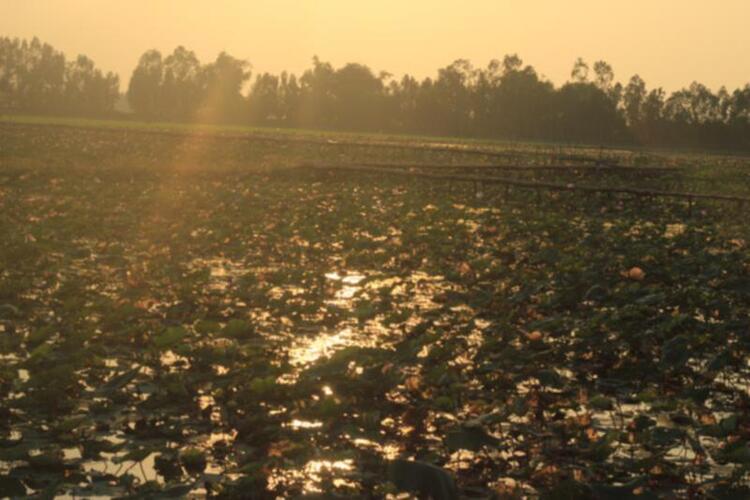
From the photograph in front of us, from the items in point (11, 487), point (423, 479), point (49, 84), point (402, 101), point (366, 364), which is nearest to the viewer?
point (423, 479)

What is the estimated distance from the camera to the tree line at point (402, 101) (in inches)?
4242

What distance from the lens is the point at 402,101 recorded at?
12281 cm

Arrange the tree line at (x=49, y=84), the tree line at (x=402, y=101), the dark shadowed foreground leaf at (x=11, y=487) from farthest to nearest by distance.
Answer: the tree line at (x=49, y=84) → the tree line at (x=402, y=101) → the dark shadowed foreground leaf at (x=11, y=487)

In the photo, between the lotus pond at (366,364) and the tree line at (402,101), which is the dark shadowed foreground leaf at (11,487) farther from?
the tree line at (402,101)

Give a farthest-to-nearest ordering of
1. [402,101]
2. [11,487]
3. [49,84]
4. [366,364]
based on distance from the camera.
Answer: [49,84] < [402,101] < [366,364] < [11,487]

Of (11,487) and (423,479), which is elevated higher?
(423,479)

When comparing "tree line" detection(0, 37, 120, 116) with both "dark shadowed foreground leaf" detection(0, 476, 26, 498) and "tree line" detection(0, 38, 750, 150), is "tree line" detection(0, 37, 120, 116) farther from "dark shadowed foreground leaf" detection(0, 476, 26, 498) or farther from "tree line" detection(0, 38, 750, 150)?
"dark shadowed foreground leaf" detection(0, 476, 26, 498)

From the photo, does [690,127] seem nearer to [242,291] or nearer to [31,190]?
[31,190]

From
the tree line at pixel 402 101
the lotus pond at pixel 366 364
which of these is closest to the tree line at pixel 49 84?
the tree line at pixel 402 101

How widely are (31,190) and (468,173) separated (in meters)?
16.8

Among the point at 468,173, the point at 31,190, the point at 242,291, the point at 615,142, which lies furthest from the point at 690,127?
the point at 242,291

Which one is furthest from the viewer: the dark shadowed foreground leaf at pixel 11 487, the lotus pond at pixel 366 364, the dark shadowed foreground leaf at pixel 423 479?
the lotus pond at pixel 366 364

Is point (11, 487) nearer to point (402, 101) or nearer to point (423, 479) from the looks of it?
point (423, 479)

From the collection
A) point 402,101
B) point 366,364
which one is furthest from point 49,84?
point 366,364
